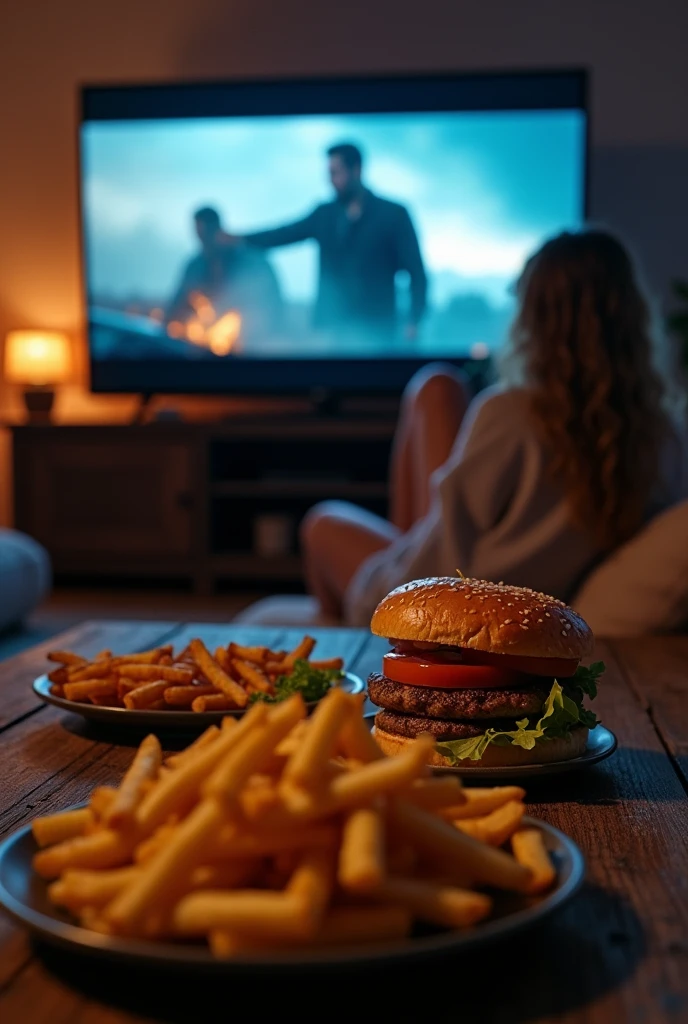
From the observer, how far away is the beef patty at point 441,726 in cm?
102

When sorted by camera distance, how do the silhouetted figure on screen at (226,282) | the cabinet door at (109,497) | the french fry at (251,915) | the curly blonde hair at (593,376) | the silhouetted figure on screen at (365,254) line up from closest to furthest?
→ the french fry at (251,915) < the curly blonde hair at (593,376) < the cabinet door at (109,497) < the silhouetted figure on screen at (365,254) < the silhouetted figure on screen at (226,282)

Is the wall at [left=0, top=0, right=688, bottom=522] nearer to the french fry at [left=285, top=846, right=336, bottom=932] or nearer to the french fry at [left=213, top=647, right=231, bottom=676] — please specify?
the french fry at [left=213, top=647, right=231, bottom=676]

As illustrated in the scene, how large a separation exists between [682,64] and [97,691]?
5.25 metres

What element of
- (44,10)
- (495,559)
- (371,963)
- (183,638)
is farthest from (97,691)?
(44,10)

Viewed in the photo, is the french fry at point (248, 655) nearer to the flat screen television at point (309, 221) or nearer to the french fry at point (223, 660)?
the french fry at point (223, 660)

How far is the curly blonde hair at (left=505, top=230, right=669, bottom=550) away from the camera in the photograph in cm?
236

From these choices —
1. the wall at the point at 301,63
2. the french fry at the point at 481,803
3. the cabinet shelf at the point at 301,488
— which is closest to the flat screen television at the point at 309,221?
the wall at the point at 301,63

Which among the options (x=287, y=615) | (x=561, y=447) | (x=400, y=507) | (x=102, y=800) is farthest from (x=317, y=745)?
(x=400, y=507)

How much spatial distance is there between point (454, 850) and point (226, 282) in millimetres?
5361

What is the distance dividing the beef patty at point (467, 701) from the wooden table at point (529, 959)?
74 millimetres

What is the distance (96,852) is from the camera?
618mm

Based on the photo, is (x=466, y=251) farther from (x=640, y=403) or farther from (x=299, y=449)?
(x=640, y=403)

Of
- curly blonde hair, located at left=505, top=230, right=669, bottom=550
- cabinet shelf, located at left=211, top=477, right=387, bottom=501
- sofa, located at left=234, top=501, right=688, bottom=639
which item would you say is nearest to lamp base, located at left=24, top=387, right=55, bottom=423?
cabinet shelf, located at left=211, top=477, right=387, bottom=501

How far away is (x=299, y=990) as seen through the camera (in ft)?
1.94
